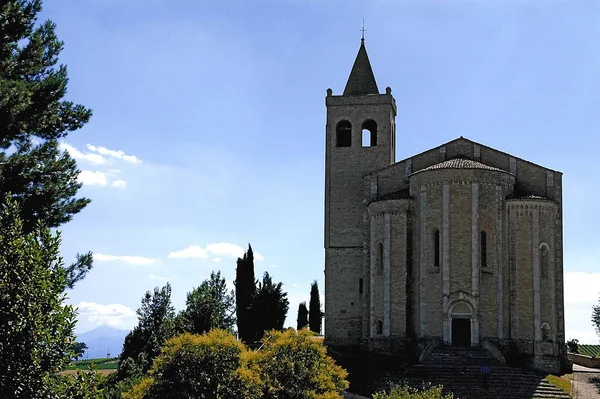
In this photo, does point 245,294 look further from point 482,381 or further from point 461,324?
point 482,381

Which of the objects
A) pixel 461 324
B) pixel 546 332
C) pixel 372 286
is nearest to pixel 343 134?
pixel 372 286

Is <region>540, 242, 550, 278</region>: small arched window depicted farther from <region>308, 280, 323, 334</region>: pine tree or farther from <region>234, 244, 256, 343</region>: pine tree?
<region>308, 280, 323, 334</region>: pine tree

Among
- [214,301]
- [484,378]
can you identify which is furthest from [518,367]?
[214,301]

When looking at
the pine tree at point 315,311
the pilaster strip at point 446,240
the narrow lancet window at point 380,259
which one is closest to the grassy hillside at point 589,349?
the pine tree at point 315,311

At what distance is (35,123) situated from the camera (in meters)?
22.6

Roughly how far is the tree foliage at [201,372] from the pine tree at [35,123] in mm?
4146

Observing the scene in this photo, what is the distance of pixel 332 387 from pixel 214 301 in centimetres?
1921

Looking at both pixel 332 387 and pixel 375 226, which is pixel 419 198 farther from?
pixel 332 387

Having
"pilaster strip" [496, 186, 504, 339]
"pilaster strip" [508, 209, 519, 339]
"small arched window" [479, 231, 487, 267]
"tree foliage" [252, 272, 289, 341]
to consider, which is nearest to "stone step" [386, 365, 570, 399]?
"pilaster strip" [496, 186, 504, 339]

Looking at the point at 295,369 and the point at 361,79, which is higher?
the point at 361,79

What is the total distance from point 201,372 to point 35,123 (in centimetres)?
929

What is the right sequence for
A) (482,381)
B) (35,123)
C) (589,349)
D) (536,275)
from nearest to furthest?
(35,123), (482,381), (536,275), (589,349)

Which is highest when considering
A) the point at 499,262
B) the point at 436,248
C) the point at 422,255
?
the point at 436,248

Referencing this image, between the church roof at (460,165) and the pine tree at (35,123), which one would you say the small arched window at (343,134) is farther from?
the pine tree at (35,123)
